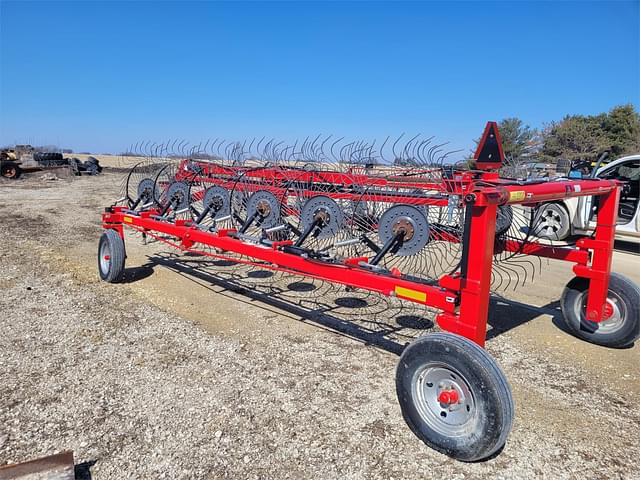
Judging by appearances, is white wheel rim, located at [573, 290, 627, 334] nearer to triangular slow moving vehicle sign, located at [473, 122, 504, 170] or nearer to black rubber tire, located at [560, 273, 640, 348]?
black rubber tire, located at [560, 273, 640, 348]

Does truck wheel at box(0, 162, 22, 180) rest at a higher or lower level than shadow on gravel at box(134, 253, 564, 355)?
higher

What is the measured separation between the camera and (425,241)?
3508 millimetres

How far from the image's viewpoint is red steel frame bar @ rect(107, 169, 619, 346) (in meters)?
2.80

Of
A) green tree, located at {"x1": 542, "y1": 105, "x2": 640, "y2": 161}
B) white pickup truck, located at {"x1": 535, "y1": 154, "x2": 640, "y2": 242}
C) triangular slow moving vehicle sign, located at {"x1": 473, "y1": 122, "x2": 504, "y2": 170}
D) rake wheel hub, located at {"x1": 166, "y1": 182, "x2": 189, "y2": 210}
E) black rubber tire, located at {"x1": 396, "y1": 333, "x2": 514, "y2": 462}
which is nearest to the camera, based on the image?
black rubber tire, located at {"x1": 396, "y1": 333, "x2": 514, "y2": 462}

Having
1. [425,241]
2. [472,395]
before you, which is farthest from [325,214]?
[472,395]

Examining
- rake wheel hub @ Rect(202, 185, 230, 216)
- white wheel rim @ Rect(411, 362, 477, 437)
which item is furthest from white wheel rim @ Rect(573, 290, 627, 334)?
rake wheel hub @ Rect(202, 185, 230, 216)

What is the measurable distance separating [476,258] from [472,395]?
2.50 ft

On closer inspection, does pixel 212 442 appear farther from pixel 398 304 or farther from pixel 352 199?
pixel 398 304

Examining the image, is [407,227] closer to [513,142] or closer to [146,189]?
[146,189]

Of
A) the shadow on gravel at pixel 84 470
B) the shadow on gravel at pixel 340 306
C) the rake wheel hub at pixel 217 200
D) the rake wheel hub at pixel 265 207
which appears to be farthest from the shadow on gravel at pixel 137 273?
the shadow on gravel at pixel 84 470

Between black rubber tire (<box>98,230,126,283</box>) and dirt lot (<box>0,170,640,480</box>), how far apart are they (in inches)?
5.7

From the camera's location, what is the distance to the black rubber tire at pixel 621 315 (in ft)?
13.6

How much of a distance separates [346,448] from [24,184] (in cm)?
2222

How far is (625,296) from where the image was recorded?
4.20m
